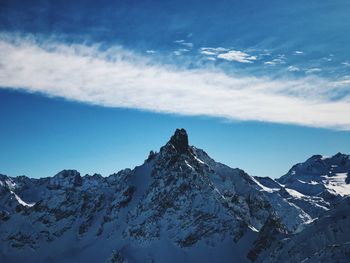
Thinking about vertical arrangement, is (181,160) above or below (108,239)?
above

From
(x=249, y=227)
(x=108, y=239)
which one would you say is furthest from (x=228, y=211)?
(x=108, y=239)

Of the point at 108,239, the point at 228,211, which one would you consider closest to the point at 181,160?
the point at 228,211

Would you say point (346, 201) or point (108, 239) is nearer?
point (346, 201)

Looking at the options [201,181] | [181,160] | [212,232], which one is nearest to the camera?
[212,232]

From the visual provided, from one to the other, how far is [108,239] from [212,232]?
5184 centimetres

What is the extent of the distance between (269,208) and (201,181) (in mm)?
37984

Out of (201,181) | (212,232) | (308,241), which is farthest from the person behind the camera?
(201,181)

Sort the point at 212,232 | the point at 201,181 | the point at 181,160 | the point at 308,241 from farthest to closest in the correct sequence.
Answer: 1. the point at 181,160
2. the point at 201,181
3. the point at 212,232
4. the point at 308,241

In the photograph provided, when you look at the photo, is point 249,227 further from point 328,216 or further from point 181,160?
point 328,216

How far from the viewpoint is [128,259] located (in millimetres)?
161750

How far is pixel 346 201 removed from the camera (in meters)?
108

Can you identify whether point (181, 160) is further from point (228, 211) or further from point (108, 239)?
point (108, 239)

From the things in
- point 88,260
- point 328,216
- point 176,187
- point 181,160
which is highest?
point 181,160

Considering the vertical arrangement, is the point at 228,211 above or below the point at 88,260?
above
